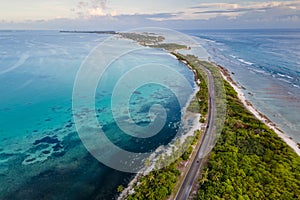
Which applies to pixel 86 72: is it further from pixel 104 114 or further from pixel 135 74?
pixel 104 114

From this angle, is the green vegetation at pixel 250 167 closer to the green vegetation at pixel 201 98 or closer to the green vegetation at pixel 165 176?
the green vegetation at pixel 165 176

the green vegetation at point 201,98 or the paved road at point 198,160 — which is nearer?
the paved road at point 198,160

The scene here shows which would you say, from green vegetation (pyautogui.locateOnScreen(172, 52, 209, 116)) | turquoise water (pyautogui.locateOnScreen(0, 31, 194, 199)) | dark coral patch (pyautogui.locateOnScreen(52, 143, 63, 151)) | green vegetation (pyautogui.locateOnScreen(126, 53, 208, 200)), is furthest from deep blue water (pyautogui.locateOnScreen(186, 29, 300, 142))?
dark coral patch (pyautogui.locateOnScreen(52, 143, 63, 151))

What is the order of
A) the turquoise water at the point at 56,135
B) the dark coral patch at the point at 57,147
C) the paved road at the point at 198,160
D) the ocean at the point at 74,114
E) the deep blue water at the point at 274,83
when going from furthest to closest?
the deep blue water at the point at 274,83 < the dark coral patch at the point at 57,147 < the ocean at the point at 74,114 < the turquoise water at the point at 56,135 < the paved road at the point at 198,160

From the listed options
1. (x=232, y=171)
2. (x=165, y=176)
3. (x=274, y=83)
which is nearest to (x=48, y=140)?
(x=165, y=176)

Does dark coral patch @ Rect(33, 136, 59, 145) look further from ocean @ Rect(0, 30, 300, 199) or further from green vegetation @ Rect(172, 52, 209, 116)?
green vegetation @ Rect(172, 52, 209, 116)

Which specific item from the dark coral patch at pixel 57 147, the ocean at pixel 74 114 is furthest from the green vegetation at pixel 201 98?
the dark coral patch at pixel 57 147
